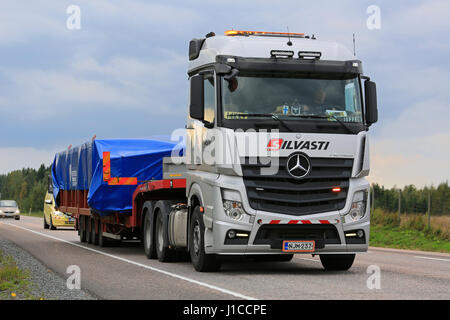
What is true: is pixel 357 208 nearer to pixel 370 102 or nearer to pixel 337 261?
pixel 337 261

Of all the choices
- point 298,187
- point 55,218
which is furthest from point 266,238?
point 55,218

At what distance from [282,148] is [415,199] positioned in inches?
803

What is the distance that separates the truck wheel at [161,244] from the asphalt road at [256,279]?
212 mm

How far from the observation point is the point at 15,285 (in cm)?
1152

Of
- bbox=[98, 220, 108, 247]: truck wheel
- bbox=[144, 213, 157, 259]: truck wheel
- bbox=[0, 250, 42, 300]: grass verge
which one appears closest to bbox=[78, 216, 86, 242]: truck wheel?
bbox=[98, 220, 108, 247]: truck wheel

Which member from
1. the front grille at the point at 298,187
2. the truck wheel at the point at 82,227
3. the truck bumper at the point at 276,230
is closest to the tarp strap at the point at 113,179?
the truck wheel at the point at 82,227

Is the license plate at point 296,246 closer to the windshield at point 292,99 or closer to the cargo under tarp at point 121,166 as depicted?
the windshield at point 292,99

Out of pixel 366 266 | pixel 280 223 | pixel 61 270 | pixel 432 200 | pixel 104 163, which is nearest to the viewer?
pixel 280 223

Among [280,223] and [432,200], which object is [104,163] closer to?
[280,223]

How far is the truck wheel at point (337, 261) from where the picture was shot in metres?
14.0

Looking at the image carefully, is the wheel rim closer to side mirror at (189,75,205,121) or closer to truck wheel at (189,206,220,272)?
truck wheel at (189,206,220,272)
